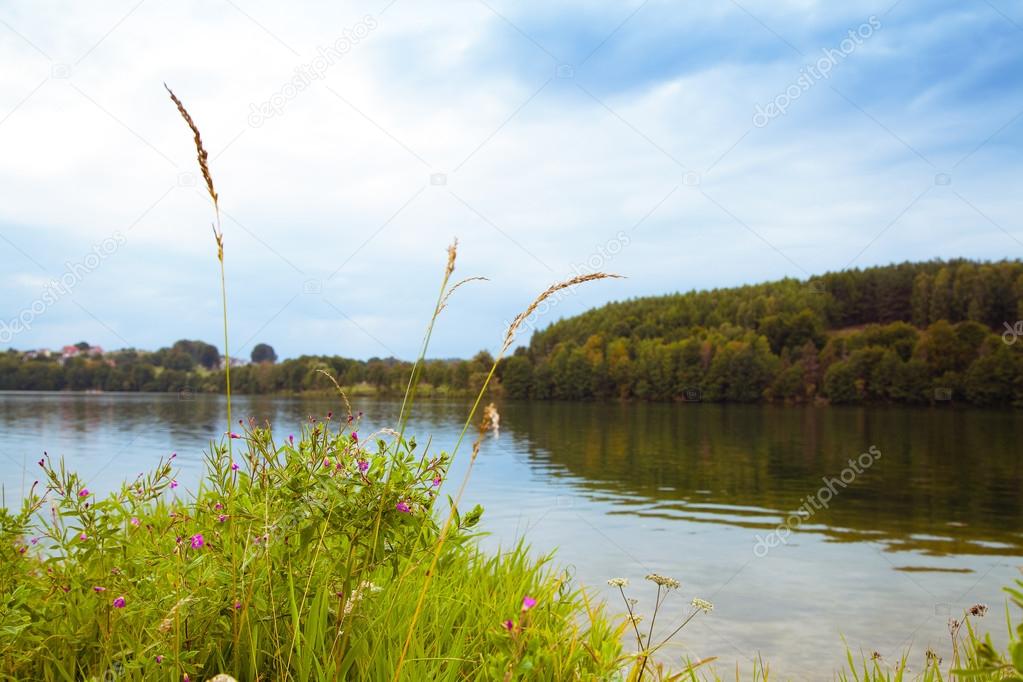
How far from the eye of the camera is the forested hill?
125m

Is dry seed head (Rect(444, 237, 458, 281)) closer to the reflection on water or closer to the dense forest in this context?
the reflection on water

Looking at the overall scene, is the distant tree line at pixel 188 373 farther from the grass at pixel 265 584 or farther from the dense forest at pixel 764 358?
the grass at pixel 265 584

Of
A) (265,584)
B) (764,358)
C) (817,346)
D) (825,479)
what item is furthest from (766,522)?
(817,346)

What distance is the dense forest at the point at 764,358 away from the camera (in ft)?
413

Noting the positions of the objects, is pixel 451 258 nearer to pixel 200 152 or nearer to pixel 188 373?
pixel 200 152

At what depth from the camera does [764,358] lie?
14488 cm

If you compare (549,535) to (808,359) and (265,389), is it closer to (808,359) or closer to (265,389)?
(808,359)

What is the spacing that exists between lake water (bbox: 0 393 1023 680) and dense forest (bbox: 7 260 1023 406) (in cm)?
7627

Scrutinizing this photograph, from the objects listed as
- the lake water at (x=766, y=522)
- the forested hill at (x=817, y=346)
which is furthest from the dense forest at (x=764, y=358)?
the lake water at (x=766, y=522)

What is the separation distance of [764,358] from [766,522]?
130598mm

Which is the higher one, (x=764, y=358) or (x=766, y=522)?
(x=764, y=358)

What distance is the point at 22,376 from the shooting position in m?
150

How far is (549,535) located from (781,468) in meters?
23.2

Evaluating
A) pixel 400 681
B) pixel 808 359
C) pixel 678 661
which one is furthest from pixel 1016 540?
pixel 808 359
